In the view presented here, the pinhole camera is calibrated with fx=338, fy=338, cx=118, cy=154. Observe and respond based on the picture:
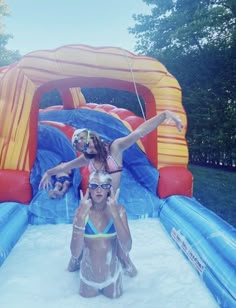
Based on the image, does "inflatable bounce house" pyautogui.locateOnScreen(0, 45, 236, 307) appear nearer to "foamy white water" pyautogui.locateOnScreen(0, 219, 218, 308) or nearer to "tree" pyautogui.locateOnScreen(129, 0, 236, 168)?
"foamy white water" pyautogui.locateOnScreen(0, 219, 218, 308)

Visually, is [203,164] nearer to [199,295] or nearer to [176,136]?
[176,136]

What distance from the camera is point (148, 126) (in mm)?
2455

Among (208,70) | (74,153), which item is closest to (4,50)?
(208,70)

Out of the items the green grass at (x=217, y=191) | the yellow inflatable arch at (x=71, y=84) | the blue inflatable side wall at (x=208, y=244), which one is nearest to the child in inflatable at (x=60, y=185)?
the yellow inflatable arch at (x=71, y=84)

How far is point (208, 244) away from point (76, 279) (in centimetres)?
98

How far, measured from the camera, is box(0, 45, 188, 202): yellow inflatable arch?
13.0 feet

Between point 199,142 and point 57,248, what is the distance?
6219mm

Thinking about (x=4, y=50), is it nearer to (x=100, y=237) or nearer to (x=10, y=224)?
(x=10, y=224)

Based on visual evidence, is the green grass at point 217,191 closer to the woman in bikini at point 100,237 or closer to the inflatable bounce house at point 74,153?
the inflatable bounce house at point 74,153

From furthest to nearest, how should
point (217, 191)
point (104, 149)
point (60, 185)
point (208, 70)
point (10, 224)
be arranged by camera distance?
1. point (208, 70)
2. point (217, 191)
3. point (60, 185)
4. point (10, 224)
5. point (104, 149)

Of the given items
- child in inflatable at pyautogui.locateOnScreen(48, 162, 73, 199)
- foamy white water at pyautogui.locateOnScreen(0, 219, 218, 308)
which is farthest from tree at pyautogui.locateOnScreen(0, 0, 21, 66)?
foamy white water at pyautogui.locateOnScreen(0, 219, 218, 308)

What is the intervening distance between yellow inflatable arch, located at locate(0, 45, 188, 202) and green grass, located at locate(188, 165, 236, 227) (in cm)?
89

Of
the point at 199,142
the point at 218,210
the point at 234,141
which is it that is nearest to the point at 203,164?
the point at 199,142

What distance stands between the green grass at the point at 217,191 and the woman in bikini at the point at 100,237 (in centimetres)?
236
